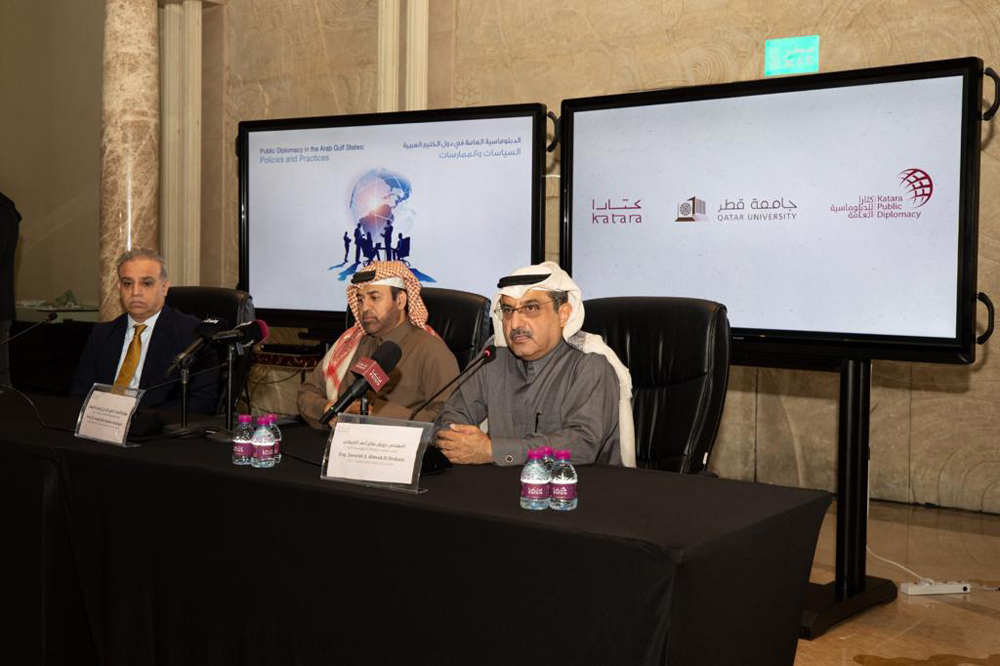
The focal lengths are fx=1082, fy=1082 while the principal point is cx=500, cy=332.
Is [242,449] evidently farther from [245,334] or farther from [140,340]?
[140,340]

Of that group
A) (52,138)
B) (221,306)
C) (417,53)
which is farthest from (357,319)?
(52,138)

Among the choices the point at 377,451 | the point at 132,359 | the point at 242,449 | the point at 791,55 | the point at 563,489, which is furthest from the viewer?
the point at 791,55

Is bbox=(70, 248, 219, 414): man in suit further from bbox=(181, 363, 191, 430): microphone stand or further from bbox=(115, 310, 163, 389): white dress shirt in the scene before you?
bbox=(181, 363, 191, 430): microphone stand

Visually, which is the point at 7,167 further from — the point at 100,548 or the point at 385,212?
the point at 100,548

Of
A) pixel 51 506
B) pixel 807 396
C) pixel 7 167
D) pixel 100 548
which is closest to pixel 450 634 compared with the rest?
pixel 100 548

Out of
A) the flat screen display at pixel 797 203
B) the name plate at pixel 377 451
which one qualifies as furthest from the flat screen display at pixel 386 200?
the name plate at pixel 377 451

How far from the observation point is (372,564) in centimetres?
213

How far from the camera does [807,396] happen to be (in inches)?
227

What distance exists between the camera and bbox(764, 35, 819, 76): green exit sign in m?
5.57

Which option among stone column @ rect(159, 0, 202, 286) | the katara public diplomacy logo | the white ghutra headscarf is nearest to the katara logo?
the katara public diplomacy logo

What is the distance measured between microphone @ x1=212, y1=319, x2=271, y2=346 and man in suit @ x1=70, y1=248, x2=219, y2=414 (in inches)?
44.8

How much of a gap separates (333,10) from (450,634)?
20.3ft

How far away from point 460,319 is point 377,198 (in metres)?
1.75

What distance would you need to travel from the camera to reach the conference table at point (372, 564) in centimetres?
185
